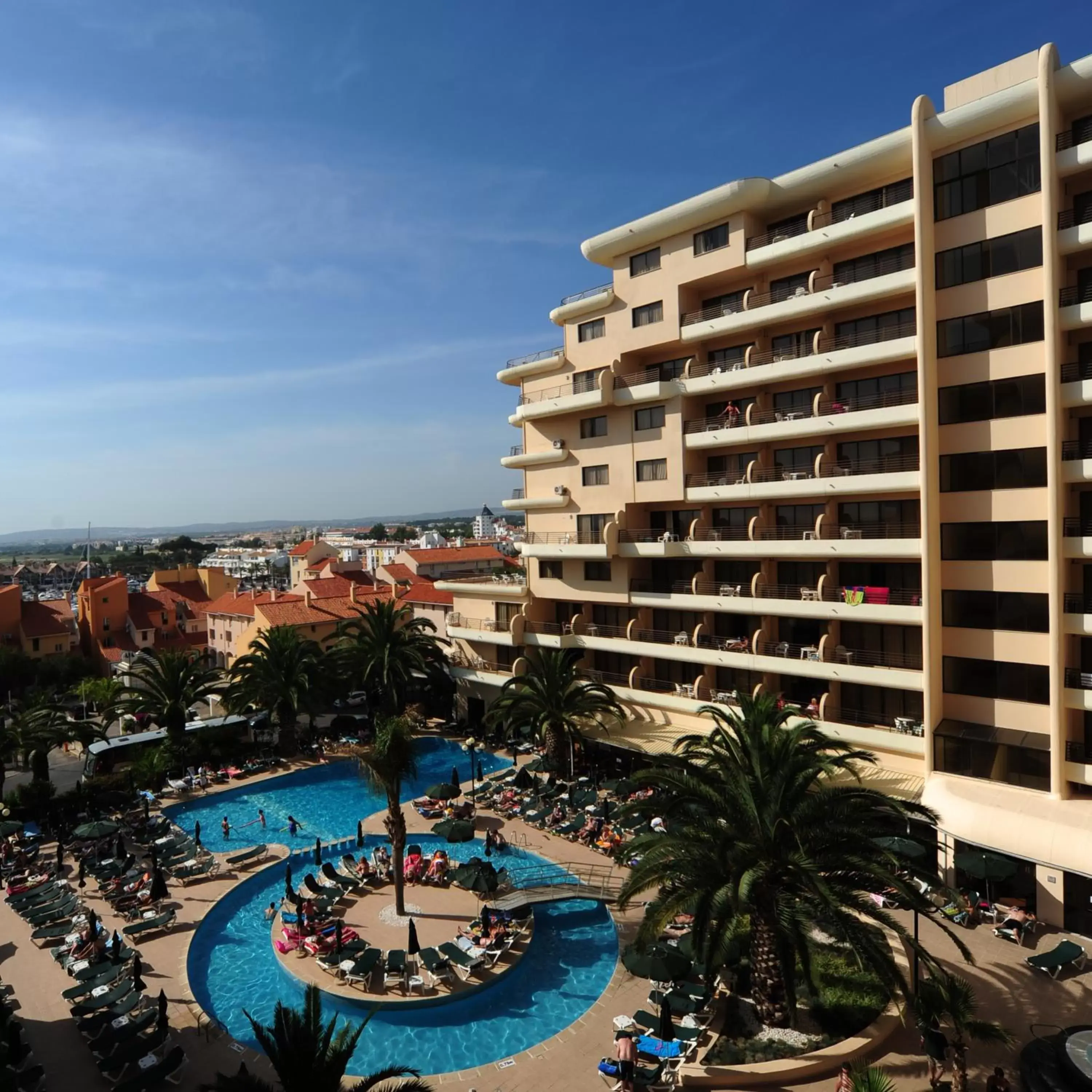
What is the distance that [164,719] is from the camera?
38062 mm

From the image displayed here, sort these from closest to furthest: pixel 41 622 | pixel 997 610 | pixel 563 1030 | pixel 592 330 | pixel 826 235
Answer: pixel 563 1030 < pixel 997 610 < pixel 826 235 < pixel 592 330 < pixel 41 622

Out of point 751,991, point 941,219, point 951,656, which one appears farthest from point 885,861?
point 941,219

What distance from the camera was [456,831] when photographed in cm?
2725

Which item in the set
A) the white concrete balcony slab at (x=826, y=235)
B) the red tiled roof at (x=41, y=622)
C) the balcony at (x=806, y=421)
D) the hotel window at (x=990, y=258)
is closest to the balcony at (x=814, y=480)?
the balcony at (x=806, y=421)

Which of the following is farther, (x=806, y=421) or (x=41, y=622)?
(x=41, y=622)

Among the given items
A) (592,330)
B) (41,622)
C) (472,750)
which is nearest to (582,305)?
(592,330)

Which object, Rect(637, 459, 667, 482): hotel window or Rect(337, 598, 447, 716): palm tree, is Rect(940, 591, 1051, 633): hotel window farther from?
Rect(337, 598, 447, 716): palm tree

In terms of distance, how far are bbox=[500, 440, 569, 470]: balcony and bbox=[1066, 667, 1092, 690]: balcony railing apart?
23636 mm

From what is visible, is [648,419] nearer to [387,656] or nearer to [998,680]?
[998,680]

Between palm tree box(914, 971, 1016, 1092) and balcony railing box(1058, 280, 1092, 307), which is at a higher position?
balcony railing box(1058, 280, 1092, 307)

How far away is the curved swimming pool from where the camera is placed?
57.7ft

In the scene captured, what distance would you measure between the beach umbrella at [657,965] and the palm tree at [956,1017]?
17.0 feet

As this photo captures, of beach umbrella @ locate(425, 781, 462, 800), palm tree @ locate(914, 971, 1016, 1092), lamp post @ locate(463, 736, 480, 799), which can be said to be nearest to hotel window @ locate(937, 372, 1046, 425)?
palm tree @ locate(914, 971, 1016, 1092)

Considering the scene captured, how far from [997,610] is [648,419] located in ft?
55.5
